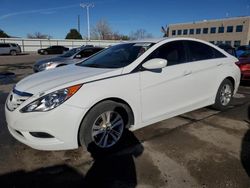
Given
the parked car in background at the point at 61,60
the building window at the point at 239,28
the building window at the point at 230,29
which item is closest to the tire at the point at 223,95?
the parked car in background at the point at 61,60

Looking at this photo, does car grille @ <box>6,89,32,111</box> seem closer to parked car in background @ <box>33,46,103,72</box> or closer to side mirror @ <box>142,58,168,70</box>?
side mirror @ <box>142,58,168,70</box>

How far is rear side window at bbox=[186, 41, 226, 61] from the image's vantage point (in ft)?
14.1

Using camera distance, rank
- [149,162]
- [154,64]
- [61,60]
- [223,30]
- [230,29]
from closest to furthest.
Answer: [149,162], [154,64], [61,60], [230,29], [223,30]

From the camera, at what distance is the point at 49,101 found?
2.84m

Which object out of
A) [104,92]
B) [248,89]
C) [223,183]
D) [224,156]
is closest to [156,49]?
[104,92]

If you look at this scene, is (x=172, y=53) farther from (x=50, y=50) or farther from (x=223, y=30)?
(x=223, y=30)

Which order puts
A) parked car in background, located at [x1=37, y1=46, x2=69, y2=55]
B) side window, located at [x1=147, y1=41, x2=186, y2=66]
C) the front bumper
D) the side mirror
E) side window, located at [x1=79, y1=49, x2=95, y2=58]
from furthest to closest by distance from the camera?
parked car in background, located at [x1=37, y1=46, x2=69, y2=55] < side window, located at [x1=79, y1=49, x2=95, y2=58] < side window, located at [x1=147, y1=41, x2=186, y2=66] < the side mirror < the front bumper

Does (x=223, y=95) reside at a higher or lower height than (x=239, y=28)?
lower

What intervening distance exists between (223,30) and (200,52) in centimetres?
5759

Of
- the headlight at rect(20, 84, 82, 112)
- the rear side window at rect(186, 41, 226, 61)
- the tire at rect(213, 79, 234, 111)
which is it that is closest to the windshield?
the rear side window at rect(186, 41, 226, 61)

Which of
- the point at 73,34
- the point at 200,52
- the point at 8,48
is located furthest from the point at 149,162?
the point at 73,34

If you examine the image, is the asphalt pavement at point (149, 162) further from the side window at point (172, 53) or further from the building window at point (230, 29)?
the building window at point (230, 29)

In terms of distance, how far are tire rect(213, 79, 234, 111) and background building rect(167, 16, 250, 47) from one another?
53.2m

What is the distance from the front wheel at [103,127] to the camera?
3.03 m
